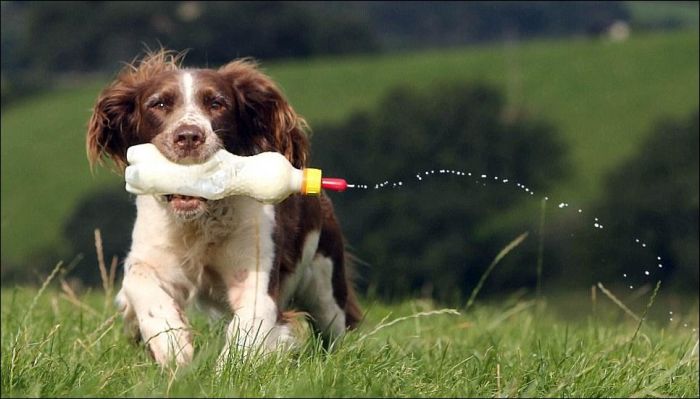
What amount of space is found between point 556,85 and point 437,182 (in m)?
9.74

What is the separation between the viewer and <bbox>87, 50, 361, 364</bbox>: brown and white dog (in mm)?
4441

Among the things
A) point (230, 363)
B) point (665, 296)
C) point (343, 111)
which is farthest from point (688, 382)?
point (343, 111)

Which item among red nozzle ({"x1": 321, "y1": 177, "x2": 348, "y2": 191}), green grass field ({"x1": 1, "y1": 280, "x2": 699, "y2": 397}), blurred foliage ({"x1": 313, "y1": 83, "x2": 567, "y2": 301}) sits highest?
red nozzle ({"x1": 321, "y1": 177, "x2": 348, "y2": 191})

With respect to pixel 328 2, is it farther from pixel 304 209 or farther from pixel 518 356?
pixel 518 356

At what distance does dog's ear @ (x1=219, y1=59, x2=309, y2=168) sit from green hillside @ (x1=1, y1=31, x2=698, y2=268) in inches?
535

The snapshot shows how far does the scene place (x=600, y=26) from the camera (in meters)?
11.3

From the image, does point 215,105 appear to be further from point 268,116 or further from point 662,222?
point 662,222

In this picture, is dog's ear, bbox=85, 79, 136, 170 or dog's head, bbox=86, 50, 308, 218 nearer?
dog's head, bbox=86, 50, 308, 218

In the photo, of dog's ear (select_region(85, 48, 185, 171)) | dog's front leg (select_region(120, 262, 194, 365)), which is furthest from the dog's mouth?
dog's ear (select_region(85, 48, 185, 171))

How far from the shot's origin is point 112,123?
5000 mm

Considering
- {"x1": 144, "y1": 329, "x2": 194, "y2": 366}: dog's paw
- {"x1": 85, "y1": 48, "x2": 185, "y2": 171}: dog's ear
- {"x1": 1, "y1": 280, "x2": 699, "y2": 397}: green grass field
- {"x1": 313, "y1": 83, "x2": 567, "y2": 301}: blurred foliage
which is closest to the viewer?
{"x1": 1, "y1": 280, "x2": 699, "y2": 397}: green grass field

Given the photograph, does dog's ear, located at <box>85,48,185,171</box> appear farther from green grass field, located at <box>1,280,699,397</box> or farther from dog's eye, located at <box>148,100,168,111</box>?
green grass field, located at <box>1,280,699,397</box>

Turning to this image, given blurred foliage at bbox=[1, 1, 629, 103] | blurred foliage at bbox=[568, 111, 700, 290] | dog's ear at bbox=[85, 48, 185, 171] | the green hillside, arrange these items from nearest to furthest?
dog's ear at bbox=[85, 48, 185, 171] → blurred foliage at bbox=[1, 1, 629, 103] → blurred foliage at bbox=[568, 111, 700, 290] → the green hillside

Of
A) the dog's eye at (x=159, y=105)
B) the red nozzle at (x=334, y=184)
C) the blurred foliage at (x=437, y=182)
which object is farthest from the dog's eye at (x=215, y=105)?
the blurred foliage at (x=437, y=182)
